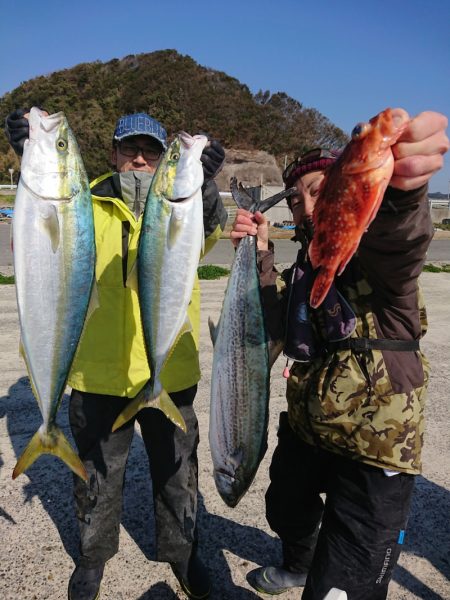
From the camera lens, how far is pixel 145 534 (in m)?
3.42

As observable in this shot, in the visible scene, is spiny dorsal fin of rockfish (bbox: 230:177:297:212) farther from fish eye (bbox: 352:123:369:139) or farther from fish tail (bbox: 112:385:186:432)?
fish tail (bbox: 112:385:186:432)

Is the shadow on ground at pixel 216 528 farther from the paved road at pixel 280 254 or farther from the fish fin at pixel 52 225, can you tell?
the paved road at pixel 280 254

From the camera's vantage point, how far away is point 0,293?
976cm

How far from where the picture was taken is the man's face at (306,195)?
8.26ft

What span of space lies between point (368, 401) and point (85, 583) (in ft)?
6.52

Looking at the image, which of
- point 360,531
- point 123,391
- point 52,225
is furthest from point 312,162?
point 360,531

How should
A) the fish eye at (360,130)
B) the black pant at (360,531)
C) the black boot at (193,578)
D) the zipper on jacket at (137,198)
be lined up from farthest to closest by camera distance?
the black boot at (193,578), the zipper on jacket at (137,198), the black pant at (360,531), the fish eye at (360,130)

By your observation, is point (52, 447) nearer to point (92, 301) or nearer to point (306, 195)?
point (92, 301)

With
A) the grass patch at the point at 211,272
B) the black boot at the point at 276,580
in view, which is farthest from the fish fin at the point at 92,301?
the grass patch at the point at 211,272

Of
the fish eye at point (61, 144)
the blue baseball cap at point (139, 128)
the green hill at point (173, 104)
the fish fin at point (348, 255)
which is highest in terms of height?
the green hill at point (173, 104)

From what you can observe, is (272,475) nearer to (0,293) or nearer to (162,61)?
(0,293)

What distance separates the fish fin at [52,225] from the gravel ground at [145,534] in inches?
86.2

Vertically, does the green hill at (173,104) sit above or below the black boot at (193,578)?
above

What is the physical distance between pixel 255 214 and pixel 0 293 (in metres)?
8.76
